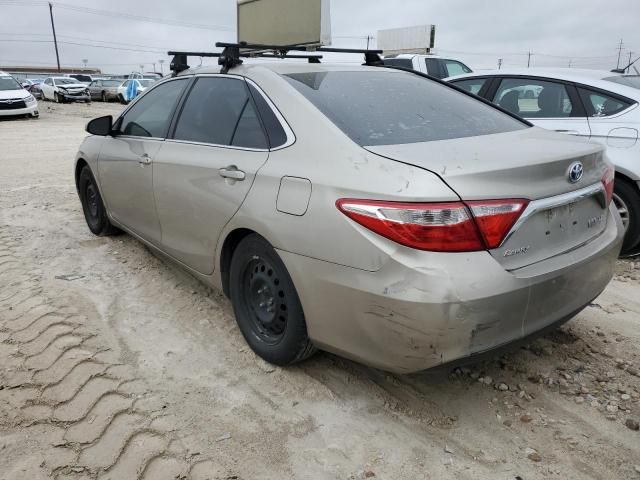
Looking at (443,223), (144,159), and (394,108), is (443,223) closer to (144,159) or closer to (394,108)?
(394,108)

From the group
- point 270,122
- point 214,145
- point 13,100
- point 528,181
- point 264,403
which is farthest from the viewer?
point 13,100

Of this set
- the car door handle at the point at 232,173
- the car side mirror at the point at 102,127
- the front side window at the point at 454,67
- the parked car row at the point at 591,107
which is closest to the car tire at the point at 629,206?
the parked car row at the point at 591,107

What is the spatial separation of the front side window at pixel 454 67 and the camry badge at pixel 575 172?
9231mm

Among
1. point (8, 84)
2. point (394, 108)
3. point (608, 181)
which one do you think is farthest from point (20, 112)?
point (608, 181)

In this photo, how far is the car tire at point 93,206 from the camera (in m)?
4.85

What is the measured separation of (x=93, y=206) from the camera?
506 cm

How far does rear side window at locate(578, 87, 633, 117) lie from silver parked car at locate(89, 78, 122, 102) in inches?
1237

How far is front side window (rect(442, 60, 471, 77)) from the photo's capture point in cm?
1103

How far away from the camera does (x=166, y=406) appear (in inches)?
100

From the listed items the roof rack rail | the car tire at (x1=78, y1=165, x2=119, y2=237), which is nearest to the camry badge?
the roof rack rail

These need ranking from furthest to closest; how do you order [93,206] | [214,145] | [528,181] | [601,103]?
[93,206] < [601,103] < [214,145] < [528,181]

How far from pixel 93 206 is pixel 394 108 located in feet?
11.5

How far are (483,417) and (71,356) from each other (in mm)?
2219

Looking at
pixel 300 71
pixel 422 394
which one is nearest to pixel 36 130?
pixel 300 71
